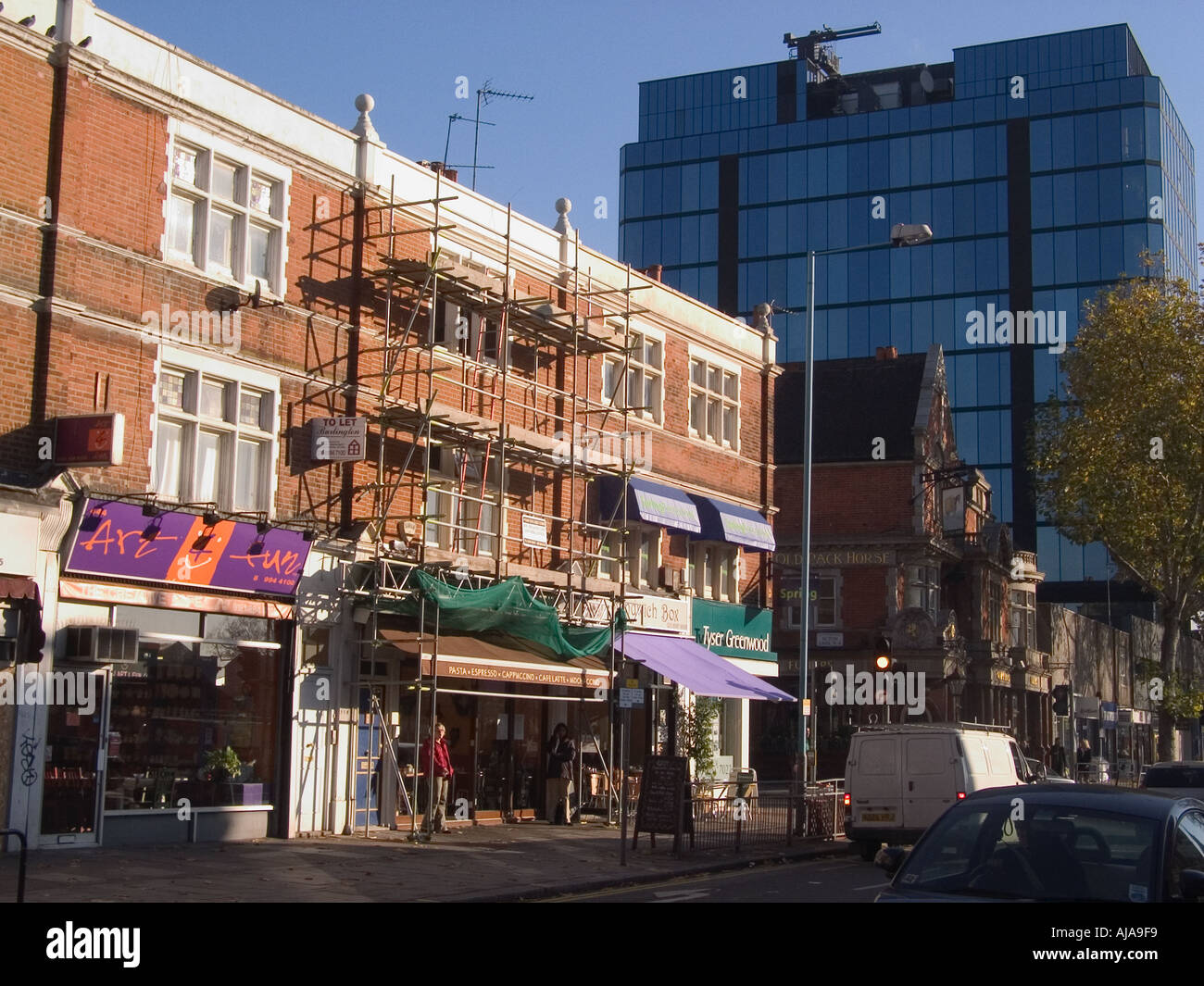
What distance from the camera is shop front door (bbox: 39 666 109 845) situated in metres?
17.8

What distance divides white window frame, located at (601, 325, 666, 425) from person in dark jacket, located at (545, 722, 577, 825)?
652 cm

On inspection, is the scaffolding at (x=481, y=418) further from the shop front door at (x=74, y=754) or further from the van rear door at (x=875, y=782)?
the shop front door at (x=74, y=754)

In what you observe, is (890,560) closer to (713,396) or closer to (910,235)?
(713,396)

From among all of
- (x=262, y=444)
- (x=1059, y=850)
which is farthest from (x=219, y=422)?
(x=1059, y=850)

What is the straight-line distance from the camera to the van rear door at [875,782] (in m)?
21.2

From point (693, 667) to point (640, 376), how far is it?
20.3 feet

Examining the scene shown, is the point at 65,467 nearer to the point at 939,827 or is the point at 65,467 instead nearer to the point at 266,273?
the point at 266,273

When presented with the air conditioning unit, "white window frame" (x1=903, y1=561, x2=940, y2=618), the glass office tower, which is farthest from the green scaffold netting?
the glass office tower

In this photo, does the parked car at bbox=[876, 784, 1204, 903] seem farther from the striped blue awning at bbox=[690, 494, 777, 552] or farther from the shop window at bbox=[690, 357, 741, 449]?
the shop window at bbox=[690, 357, 741, 449]

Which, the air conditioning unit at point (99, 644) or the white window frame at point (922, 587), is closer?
the air conditioning unit at point (99, 644)

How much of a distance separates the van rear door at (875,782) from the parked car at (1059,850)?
12993 millimetres

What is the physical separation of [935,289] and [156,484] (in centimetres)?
6250

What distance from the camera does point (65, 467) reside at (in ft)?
58.6

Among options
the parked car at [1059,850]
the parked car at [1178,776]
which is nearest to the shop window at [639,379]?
the parked car at [1178,776]
